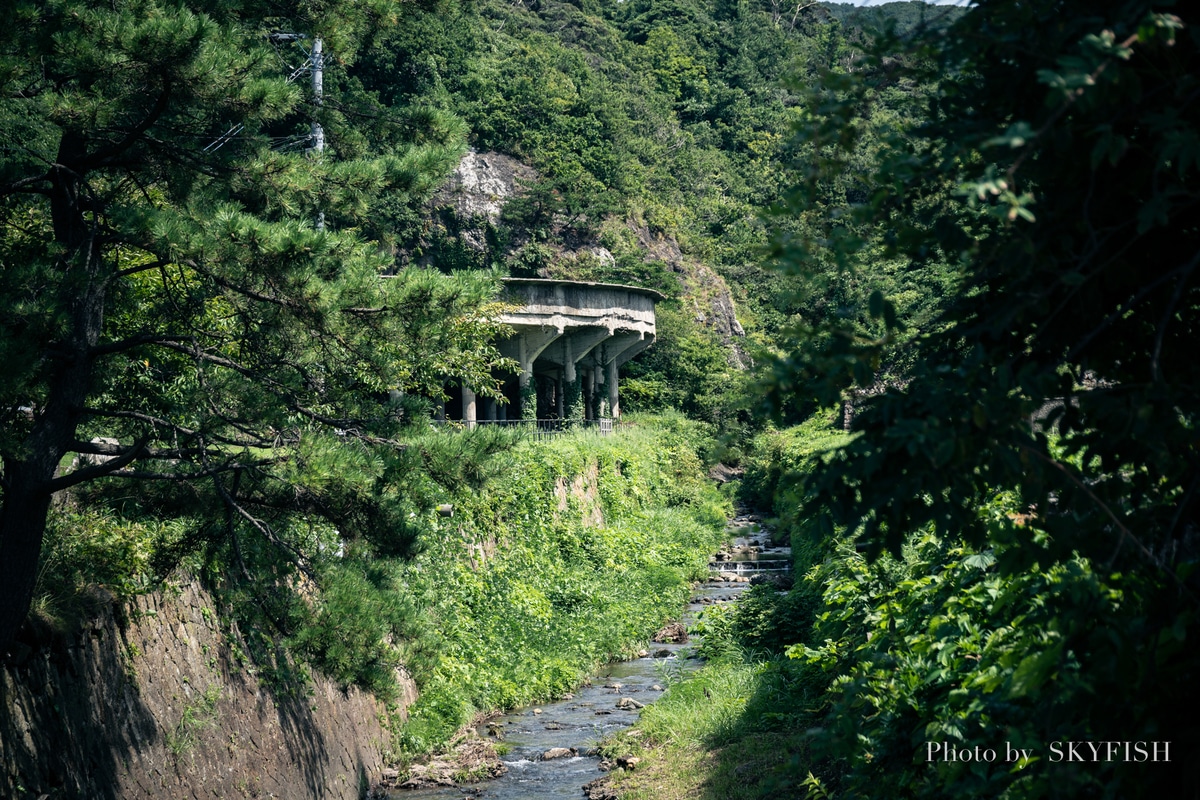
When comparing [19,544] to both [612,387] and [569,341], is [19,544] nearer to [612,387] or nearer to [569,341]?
[569,341]

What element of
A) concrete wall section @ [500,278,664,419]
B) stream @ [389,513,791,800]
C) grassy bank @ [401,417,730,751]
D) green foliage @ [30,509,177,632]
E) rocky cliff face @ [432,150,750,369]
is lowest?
stream @ [389,513,791,800]

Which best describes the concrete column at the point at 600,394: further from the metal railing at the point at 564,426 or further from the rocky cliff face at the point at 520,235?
the rocky cliff face at the point at 520,235

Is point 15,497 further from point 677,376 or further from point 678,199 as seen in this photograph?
point 678,199

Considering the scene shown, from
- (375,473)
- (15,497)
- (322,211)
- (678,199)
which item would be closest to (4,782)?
(15,497)

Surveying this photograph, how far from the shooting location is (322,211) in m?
8.62

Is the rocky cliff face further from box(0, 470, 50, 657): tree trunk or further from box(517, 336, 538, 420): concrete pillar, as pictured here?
box(0, 470, 50, 657): tree trunk

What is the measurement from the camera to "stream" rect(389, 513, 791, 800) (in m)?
12.2

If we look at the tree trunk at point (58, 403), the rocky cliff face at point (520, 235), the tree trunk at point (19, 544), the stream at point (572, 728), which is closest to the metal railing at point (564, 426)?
the stream at point (572, 728)

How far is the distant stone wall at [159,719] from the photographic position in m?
6.94

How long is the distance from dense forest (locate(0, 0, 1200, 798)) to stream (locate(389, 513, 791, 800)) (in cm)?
58

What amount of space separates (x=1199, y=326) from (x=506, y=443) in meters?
5.56

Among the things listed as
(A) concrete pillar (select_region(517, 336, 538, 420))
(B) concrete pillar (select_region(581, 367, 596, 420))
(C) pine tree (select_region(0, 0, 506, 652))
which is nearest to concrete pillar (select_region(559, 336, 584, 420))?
(A) concrete pillar (select_region(517, 336, 538, 420))

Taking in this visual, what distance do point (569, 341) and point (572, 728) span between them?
2310cm

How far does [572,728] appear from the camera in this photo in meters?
14.7
